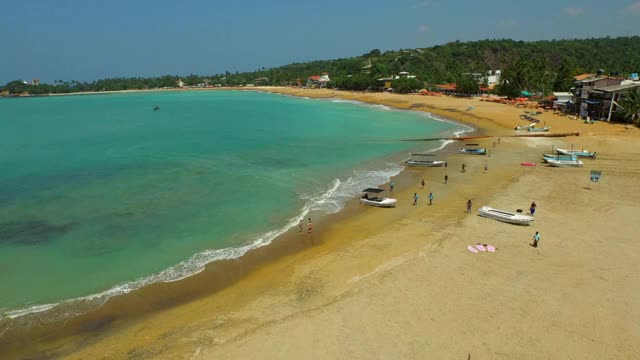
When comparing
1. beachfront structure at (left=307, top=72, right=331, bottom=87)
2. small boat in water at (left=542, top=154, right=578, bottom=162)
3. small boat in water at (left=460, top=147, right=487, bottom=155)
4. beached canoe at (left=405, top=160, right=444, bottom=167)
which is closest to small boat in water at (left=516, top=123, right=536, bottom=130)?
small boat in water at (left=460, top=147, right=487, bottom=155)

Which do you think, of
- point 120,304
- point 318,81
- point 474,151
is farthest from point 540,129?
point 318,81

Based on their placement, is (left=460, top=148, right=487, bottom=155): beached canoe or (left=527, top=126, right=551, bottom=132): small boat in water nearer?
(left=460, top=148, right=487, bottom=155): beached canoe

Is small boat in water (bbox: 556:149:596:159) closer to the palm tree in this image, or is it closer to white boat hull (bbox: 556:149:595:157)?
white boat hull (bbox: 556:149:595:157)

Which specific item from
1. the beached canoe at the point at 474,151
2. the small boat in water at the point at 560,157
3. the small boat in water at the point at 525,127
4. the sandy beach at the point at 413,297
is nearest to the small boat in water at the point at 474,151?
the beached canoe at the point at 474,151

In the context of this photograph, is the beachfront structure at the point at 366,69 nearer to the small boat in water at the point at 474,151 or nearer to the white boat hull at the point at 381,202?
the small boat in water at the point at 474,151

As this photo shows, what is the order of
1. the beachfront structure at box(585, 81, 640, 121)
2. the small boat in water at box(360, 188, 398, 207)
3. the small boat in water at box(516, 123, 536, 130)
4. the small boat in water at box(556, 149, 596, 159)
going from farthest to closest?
the small boat in water at box(516, 123, 536, 130) → the beachfront structure at box(585, 81, 640, 121) → the small boat in water at box(556, 149, 596, 159) → the small boat in water at box(360, 188, 398, 207)

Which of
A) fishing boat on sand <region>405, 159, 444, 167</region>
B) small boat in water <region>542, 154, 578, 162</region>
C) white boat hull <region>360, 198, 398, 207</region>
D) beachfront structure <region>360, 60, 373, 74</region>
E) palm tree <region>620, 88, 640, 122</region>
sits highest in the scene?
beachfront structure <region>360, 60, 373, 74</region>
